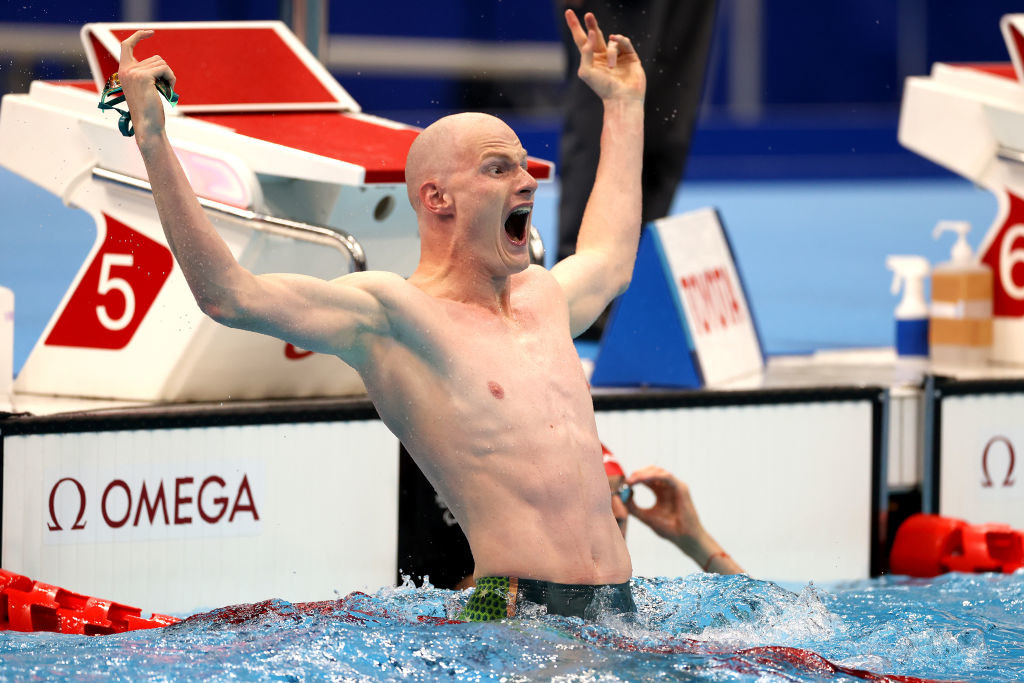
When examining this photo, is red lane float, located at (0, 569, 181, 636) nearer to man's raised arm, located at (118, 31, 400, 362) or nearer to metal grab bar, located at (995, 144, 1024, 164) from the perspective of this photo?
man's raised arm, located at (118, 31, 400, 362)

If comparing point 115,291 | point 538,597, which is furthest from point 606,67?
point 115,291

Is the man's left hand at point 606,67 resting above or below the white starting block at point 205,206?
above

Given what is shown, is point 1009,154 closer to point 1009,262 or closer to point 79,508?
point 1009,262

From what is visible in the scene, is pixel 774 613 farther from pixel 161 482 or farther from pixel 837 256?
pixel 837 256

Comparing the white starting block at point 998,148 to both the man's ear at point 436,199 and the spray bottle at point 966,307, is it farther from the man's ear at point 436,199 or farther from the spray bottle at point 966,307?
the man's ear at point 436,199

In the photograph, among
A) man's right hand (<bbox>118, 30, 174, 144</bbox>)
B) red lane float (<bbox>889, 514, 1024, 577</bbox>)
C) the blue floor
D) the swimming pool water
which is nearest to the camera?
man's right hand (<bbox>118, 30, 174, 144</bbox>)

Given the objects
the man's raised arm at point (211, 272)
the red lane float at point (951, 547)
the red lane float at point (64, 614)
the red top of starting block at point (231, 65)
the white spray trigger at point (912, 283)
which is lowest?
the red lane float at point (64, 614)

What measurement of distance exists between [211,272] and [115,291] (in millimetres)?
1385

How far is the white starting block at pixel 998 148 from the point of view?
429 centimetres

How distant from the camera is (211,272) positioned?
201 cm

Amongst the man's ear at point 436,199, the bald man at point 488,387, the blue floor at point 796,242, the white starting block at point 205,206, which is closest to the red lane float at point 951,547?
the white starting block at point 205,206

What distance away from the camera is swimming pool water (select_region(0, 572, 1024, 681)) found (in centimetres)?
222

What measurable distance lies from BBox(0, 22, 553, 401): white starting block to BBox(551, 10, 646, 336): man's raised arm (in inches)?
20.6

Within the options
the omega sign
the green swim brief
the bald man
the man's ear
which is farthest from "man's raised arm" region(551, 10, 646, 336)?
the omega sign
